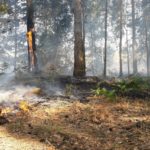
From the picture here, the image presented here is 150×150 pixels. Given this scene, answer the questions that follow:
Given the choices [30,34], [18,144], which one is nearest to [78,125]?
[18,144]

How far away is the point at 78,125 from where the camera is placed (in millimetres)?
6668

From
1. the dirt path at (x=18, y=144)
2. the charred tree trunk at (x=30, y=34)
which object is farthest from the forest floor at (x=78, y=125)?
the charred tree trunk at (x=30, y=34)

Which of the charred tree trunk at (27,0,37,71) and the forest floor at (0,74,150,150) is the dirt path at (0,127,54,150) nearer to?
the forest floor at (0,74,150,150)

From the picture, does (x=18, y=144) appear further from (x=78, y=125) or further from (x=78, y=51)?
(x=78, y=51)

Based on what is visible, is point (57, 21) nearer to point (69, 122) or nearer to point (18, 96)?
point (18, 96)

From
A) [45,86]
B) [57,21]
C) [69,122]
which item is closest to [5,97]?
[45,86]

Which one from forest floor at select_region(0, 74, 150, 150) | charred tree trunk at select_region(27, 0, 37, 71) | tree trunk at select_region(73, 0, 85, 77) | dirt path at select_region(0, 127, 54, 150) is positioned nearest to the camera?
dirt path at select_region(0, 127, 54, 150)

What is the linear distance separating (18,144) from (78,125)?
1623mm

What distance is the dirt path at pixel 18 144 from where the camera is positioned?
17.3ft

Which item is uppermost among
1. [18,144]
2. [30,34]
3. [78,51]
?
[30,34]

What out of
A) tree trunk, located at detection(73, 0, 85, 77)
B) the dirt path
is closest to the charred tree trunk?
tree trunk, located at detection(73, 0, 85, 77)

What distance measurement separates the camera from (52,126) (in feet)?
21.3

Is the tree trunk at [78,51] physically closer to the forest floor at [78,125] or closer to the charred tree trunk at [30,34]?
the charred tree trunk at [30,34]

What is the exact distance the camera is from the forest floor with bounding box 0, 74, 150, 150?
538cm
